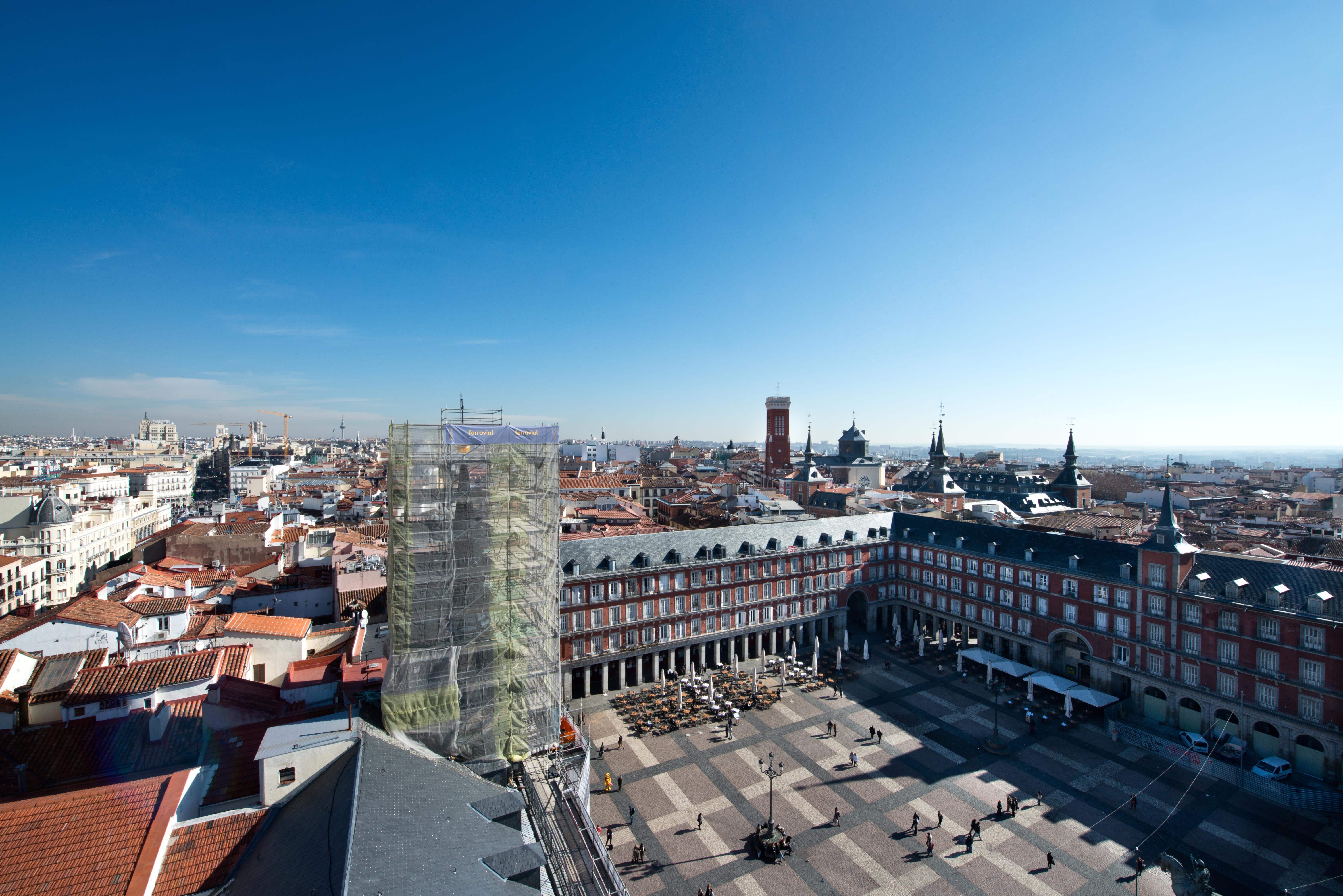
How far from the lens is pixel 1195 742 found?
4103 cm

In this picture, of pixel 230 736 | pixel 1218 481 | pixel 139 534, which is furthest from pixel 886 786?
pixel 1218 481

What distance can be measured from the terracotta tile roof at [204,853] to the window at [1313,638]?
2273 inches

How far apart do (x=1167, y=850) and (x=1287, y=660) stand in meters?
17.7

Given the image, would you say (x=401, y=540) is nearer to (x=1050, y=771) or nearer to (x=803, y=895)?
(x=803, y=895)

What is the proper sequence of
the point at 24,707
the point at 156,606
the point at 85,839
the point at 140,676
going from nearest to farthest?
1. the point at 85,839
2. the point at 24,707
3. the point at 140,676
4. the point at 156,606

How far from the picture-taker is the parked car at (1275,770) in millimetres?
37438

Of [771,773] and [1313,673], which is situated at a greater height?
[1313,673]

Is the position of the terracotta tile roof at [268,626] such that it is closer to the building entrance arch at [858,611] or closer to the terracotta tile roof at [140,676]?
the terracotta tile roof at [140,676]

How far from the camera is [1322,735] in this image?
123ft

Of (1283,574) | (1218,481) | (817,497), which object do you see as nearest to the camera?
(1283,574)

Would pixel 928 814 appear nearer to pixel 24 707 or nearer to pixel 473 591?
pixel 473 591

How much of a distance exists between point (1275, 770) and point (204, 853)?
2238 inches

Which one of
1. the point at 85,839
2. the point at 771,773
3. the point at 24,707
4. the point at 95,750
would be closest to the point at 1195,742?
the point at 771,773

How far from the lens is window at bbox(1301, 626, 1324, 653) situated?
37531 millimetres
